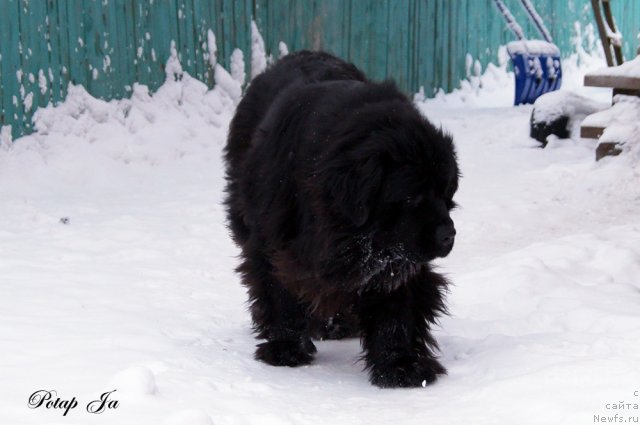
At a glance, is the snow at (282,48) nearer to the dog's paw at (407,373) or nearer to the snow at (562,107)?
the snow at (562,107)

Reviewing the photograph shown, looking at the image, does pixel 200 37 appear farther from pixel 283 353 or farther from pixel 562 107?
pixel 283 353

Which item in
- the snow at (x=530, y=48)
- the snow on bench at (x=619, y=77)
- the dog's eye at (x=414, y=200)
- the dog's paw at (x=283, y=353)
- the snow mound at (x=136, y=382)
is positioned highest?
the dog's eye at (x=414, y=200)

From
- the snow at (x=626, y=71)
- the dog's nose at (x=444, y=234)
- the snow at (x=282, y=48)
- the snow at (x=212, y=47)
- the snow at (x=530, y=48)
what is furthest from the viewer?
the snow at (x=530, y=48)

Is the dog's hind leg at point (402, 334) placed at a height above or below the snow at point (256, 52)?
above

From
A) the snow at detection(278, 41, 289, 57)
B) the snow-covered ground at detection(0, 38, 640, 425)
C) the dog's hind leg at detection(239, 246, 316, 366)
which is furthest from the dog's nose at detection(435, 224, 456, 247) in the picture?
the snow at detection(278, 41, 289, 57)

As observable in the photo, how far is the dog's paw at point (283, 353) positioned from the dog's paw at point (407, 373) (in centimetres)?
39

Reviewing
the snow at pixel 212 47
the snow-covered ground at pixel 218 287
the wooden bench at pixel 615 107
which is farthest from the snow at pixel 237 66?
the wooden bench at pixel 615 107

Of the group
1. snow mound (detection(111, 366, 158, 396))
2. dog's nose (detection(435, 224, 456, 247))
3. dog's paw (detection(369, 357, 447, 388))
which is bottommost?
dog's paw (detection(369, 357, 447, 388))

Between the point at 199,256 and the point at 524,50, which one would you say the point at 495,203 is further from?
the point at 524,50

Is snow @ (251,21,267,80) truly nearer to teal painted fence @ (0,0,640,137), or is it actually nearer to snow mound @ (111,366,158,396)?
teal painted fence @ (0,0,640,137)

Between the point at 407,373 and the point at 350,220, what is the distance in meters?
0.63

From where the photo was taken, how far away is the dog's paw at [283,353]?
13.1 feet

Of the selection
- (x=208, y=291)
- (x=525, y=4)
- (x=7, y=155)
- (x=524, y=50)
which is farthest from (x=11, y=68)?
(x=525, y=4)

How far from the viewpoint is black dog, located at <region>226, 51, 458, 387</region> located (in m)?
3.54
